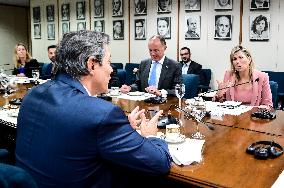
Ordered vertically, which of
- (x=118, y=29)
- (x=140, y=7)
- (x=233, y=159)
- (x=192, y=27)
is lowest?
(x=233, y=159)

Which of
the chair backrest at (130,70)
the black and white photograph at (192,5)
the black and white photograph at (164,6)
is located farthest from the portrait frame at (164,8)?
the chair backrest at (130,70)

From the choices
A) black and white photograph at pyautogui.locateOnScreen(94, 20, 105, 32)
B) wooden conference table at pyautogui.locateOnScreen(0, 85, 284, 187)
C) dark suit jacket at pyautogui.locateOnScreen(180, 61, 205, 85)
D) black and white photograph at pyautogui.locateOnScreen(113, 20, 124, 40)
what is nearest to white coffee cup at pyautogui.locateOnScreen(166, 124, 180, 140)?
wooden conference table at pyautogui.locateOnScreen(0, 85, 284, 187)

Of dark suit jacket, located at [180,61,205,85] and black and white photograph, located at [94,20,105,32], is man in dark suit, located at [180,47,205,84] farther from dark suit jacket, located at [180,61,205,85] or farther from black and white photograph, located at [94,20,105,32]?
black and white photograph, located at [94,20,105,32]

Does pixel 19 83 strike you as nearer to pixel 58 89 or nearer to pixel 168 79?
pixel 168 79

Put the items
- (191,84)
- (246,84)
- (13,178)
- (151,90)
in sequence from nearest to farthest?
(13,178) < (246,84) < (151,90) < (191,84)

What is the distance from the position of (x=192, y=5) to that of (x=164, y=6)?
2.22 feet

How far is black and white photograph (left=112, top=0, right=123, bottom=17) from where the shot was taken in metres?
7.88

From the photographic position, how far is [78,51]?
1502mm

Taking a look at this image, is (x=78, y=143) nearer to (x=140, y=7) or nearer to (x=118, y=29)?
(x=140, y=7)

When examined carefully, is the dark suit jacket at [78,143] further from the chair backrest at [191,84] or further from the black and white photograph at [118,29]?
the black and white photograph at [118,29]

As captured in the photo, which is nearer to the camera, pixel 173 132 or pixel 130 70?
pixel 173 132

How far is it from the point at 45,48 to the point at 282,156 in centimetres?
918

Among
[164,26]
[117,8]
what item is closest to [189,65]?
[164,26]

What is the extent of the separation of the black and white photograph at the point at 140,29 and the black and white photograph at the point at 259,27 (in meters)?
2.46
